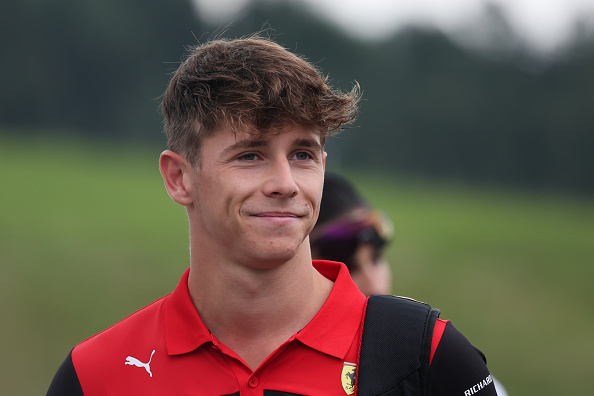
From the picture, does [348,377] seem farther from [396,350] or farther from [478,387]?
[478,387]

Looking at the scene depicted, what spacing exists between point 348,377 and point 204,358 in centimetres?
56

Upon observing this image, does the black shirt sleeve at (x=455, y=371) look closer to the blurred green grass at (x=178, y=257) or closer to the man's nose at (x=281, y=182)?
the man's nose at (x=281, y=182)

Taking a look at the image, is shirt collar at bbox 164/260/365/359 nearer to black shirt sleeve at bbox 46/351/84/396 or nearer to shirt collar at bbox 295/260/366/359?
shirt collar at bbox 295/260/366/359

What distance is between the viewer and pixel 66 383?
2977mm

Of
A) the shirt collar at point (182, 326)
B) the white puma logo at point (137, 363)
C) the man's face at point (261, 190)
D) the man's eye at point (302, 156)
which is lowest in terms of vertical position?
the white puma logo at point (137, 363)

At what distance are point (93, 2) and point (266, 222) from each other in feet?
82.7

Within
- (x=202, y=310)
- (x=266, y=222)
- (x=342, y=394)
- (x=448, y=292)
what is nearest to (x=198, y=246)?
(x=202, y=310)

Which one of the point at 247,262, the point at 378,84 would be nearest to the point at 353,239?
the point at 247,262

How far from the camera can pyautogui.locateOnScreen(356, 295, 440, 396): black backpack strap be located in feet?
8.70

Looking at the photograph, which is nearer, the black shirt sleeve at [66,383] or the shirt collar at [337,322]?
the shirt collar at [337,322]

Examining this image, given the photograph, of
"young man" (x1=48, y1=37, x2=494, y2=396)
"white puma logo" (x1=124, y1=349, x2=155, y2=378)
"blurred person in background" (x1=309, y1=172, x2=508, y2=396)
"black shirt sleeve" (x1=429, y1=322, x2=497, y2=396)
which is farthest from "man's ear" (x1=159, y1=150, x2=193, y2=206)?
"blurred person in background" (x1=309, y1=172, x2=508, y2=396)

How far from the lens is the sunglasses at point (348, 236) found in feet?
15.2

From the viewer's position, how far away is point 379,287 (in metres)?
4.69

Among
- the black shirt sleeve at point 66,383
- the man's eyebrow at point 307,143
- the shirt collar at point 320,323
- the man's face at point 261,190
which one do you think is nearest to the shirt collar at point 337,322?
the shirt collar at point 320,323
